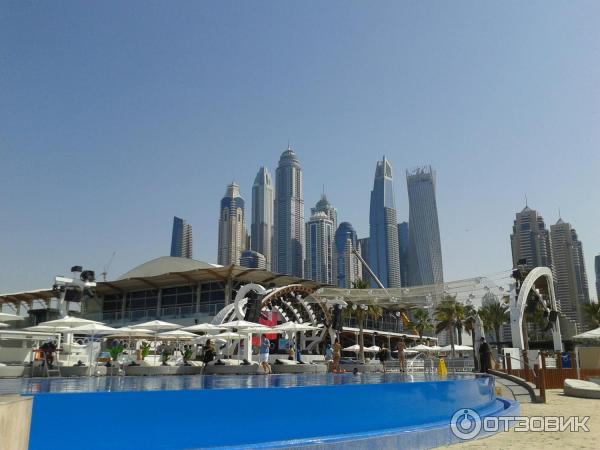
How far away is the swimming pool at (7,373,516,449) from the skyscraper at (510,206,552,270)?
16416 centimetres

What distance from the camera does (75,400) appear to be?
289 inches

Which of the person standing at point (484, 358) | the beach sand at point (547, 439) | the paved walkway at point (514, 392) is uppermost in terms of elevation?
the person standing at point (484, 358)

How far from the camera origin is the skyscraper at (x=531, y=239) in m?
165

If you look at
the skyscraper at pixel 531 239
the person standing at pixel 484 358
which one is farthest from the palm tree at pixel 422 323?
the skyscraper at pixel 531 239

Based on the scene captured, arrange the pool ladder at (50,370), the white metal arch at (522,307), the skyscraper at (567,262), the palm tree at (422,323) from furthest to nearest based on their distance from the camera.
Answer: the skyscraper at (567,262)
the palm tree at (422,323)
the white metal arch at (522,307)
the pool ladder at (50,370)

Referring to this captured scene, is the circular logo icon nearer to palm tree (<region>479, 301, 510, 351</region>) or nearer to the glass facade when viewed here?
the glass facade

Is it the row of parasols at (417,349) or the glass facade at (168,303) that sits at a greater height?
the glass facade at (168,303)

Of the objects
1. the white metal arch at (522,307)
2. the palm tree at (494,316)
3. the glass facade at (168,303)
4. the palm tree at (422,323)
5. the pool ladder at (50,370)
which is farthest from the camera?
the palm tree at (494,316)

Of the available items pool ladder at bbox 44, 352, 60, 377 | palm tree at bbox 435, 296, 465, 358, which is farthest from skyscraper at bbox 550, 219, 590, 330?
pool ladder at bbox 44, 352, 60, 377

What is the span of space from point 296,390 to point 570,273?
180 m

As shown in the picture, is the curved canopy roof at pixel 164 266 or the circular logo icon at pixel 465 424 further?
the curved canopy roof at pixel 164 266

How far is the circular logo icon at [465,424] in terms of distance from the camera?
Answer: 10484mm

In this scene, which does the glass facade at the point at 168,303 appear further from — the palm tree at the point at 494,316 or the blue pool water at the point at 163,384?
the blue pool water at the point at 163,384

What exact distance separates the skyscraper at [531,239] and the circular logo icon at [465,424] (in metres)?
162
